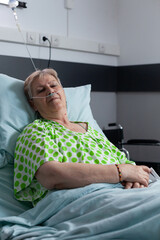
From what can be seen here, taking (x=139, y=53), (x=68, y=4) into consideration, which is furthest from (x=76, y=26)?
(x=139, y=53)

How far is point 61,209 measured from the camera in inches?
65.9

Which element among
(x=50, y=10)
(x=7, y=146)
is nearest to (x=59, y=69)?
(x=50, y=10)

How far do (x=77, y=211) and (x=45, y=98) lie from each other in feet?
2.50

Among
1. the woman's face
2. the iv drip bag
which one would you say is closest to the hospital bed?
the woman's face

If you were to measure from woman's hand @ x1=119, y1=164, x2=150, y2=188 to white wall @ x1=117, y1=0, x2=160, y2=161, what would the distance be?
5.17 ft

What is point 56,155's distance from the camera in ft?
6.03

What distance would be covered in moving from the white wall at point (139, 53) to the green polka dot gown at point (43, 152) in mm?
1528

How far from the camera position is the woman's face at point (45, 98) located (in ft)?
7.00

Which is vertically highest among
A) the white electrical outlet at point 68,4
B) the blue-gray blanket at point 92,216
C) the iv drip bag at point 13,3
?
the white electrical outlet at point 68,4

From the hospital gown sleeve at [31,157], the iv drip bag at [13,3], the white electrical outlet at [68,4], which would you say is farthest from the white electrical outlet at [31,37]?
the hospital gown sleeve at [31,157]

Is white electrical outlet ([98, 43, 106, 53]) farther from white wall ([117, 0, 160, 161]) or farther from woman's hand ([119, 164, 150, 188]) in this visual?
woman's hand ([119, 164, 150, 188])

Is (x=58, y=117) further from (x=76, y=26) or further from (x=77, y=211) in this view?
(x=76, y=26)

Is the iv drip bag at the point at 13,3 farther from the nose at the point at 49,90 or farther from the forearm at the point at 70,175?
the forearm at the point at 70,175

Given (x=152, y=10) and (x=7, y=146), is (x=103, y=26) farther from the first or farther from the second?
Answer: (x=7, y=146)
